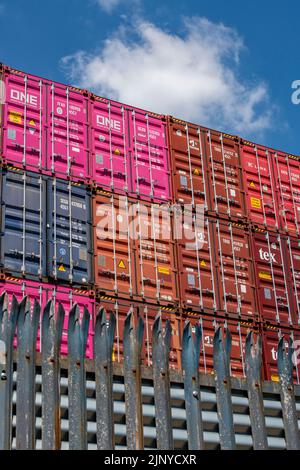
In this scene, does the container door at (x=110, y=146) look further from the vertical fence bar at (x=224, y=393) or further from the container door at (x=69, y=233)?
the vertical fence bar at (x=224, y=393)

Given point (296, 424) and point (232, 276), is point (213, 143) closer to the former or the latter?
point (232, 276)

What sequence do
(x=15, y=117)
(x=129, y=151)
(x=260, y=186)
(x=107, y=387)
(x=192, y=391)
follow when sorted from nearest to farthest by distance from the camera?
(x=107, y=387)
(x=192, y=391)
(x=15, y=117)
(x=129, y=151)
(x=260, y=186)

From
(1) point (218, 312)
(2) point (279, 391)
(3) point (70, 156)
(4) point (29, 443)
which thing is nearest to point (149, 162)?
(3) point (70, 156)

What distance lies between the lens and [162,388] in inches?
404

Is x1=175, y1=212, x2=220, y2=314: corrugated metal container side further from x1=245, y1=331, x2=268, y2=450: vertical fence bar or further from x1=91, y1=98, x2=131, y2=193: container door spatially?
x1=245, y1=331, x2=268, y2=450: vertical fence bar

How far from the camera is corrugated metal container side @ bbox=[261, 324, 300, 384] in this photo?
60.8ft

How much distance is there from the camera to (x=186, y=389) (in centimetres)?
1037

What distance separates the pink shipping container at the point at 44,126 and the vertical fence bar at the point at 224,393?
8.91 metres

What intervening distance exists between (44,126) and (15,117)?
2.29 feet

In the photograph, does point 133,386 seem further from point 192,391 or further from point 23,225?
point 23,225

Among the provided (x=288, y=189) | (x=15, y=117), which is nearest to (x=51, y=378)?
(x=15, y=117)

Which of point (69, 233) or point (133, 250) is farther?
point (133, 250)

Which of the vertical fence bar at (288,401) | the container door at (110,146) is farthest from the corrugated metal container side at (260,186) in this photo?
the vertical fence bar at (288,401)

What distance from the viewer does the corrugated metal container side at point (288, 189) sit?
21.7m
